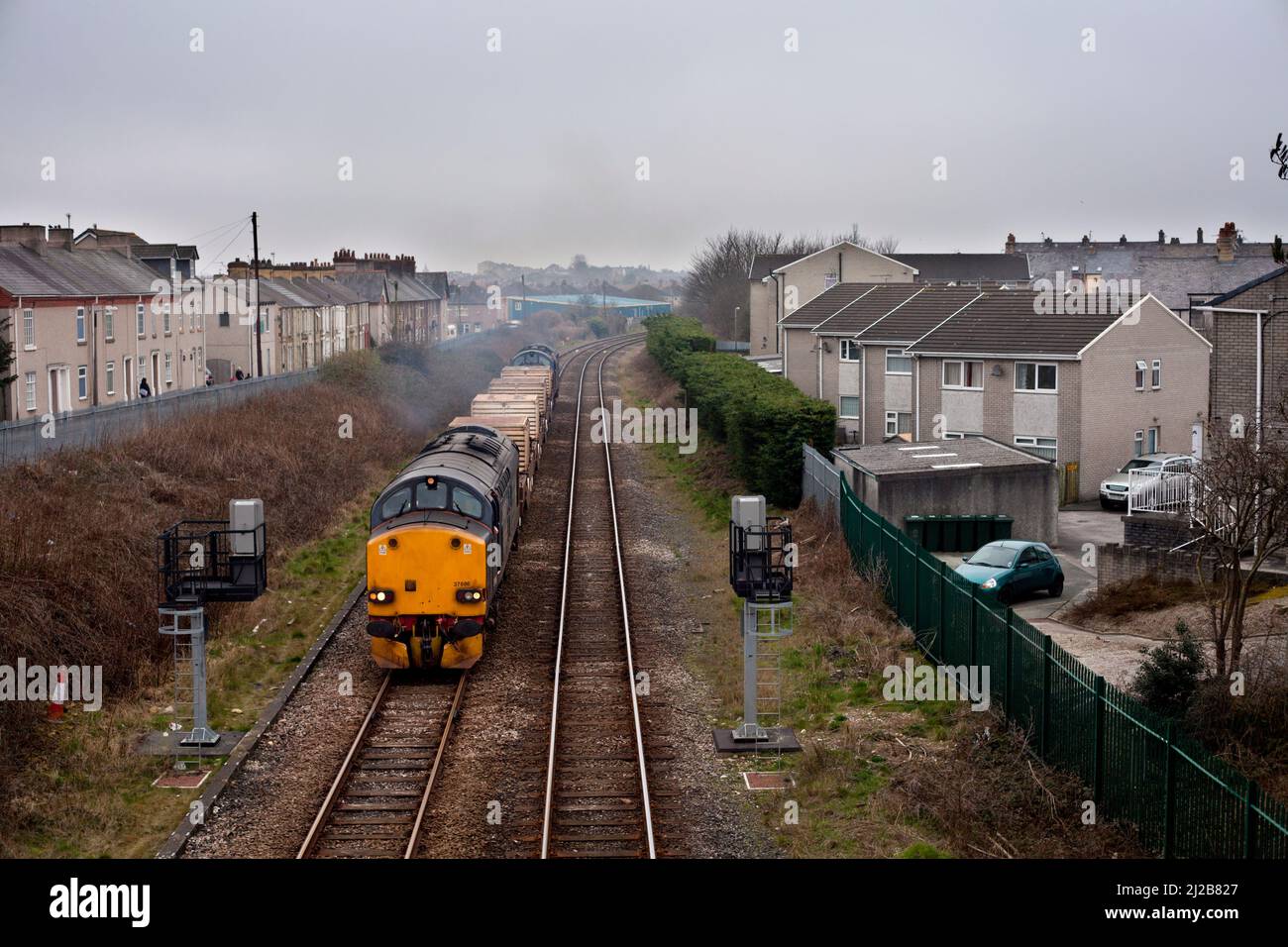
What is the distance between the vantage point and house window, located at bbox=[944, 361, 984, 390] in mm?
34094

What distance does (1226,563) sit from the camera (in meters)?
15.0

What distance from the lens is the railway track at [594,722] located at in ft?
36.3

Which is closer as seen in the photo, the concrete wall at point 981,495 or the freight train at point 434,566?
the freight train at point 434,566

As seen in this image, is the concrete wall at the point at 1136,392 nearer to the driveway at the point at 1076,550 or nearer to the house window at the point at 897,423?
the driveway at the point at 1076,550

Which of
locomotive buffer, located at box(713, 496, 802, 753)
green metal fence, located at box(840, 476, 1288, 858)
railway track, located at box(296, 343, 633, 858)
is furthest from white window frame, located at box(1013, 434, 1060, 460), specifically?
railway track, located at box(296, 343, 633, 858)

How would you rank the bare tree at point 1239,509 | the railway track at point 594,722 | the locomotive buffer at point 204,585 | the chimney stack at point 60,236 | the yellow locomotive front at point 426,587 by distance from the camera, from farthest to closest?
1. the chimney stack at point 60,236
2. the yellow locomotive front at point 426,587
3. the bare tree at point 1239,509
4. the locomotive buffer at point 204,585
5. the railway track at point 594,722

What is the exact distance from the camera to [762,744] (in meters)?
13.4

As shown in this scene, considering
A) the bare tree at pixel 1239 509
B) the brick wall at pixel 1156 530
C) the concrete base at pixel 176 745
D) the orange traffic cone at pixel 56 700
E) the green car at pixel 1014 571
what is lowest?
the concrete base at pixel 176 745

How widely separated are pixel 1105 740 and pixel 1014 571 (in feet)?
35.1

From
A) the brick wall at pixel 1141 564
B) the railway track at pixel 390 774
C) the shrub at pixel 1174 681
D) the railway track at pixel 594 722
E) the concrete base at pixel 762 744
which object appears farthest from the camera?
the brick wall at pixel 1141 564

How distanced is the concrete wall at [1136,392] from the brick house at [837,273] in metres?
22.8

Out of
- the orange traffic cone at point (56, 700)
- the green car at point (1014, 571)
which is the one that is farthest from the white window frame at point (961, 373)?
the orange traffic cone at point (56, 700)

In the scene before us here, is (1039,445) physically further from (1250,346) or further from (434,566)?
(434,566)
